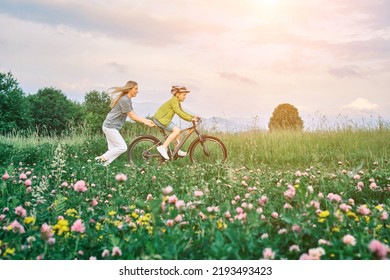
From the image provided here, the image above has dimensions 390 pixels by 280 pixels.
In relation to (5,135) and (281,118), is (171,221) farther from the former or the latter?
(5,135)

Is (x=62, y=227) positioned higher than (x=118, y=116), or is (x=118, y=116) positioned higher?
(x=118, y=116)

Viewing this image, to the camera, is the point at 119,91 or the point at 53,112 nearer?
the point at 119,91

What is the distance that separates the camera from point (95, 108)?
7758 mm

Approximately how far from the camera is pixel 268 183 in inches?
181

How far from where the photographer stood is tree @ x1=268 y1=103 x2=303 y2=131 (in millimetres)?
7492

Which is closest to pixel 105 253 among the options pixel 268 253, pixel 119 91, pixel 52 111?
pixel 268 253

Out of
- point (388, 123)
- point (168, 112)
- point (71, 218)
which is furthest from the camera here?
point (168, 112)

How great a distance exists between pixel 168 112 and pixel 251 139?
1703 millimetres

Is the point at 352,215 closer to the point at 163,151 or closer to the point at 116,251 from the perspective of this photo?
the point at 116,251

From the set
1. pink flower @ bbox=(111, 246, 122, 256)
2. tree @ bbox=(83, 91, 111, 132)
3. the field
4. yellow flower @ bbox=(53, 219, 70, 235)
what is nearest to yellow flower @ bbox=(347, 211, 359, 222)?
the field

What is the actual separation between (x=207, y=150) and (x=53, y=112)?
3.29 meters

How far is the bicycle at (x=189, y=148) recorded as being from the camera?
7.43 metres

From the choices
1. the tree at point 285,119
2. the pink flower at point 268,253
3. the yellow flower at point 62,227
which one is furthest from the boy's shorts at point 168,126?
the pink flower at point 268,253

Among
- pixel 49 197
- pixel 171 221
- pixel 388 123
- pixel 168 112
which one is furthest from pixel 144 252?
pixel 388 123
